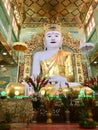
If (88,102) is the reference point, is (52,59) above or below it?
above

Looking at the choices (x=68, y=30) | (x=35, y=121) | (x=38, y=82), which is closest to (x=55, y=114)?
(x=35, y=121)

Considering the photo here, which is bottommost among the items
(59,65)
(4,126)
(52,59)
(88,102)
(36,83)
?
(4,126)

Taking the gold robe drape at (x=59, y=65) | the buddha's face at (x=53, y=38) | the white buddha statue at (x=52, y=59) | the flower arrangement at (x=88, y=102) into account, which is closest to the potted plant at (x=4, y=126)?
the flower arrangement at (x=88, y=102)

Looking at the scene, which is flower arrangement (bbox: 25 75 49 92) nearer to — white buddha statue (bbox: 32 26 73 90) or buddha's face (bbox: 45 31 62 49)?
white buddha statue (bbox: 32 26 73 90)

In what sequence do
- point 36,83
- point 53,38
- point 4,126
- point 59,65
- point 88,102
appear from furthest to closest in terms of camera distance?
point 53,38
point 59,65
point 36,83
point 88,102
point 4,126

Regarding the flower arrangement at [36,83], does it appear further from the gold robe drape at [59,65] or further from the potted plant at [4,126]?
the gold robe drape at [59,65]

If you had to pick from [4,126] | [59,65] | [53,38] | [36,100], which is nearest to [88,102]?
[36,100]

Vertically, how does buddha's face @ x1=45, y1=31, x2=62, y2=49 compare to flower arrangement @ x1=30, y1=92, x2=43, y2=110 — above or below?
above

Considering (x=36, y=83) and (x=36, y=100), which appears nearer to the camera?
(x=36, y=100)

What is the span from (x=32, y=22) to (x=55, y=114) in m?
6.59

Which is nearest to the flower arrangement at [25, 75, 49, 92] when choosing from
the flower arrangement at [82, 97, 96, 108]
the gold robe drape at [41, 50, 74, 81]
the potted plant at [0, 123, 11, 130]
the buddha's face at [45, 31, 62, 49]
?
the flower arrangement at [82, 97, 96, 108]

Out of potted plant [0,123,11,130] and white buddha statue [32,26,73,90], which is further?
white buddha statue [32,26,73,90]

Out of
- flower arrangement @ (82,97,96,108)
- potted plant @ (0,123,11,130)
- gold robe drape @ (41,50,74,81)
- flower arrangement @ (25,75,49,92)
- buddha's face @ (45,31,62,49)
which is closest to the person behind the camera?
potted plant @ (0,123,11,130)

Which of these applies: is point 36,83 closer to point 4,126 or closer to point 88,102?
point 88,102
